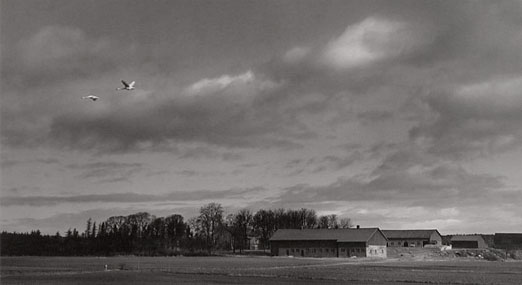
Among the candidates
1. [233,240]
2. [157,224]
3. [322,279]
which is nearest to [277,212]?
[233,240]

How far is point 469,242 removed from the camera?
15762 cm

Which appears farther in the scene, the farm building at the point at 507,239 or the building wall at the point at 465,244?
the farm building at the point at 507,239

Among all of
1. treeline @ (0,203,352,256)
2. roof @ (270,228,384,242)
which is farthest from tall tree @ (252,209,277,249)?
roof @ (270,228,384,242)

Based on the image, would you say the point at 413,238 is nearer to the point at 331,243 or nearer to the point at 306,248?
the point at 331,243

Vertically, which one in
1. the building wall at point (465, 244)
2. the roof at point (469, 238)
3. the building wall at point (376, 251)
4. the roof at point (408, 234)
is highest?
the roof at point (408, 234)

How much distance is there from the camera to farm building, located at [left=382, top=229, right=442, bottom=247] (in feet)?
531

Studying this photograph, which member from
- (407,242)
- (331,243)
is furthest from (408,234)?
(331,243)

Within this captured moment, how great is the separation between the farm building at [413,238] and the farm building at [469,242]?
497cm

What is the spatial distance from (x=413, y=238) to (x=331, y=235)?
46.8 m

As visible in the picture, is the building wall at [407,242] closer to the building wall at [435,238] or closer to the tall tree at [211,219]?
the building wall at [435,238]

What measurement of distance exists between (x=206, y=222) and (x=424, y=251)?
6826 centimetres

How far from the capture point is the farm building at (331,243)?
123312 mm

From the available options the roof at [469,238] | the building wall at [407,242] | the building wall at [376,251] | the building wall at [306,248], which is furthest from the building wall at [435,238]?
the building wall at [306,248]

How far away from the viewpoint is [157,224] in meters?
194
